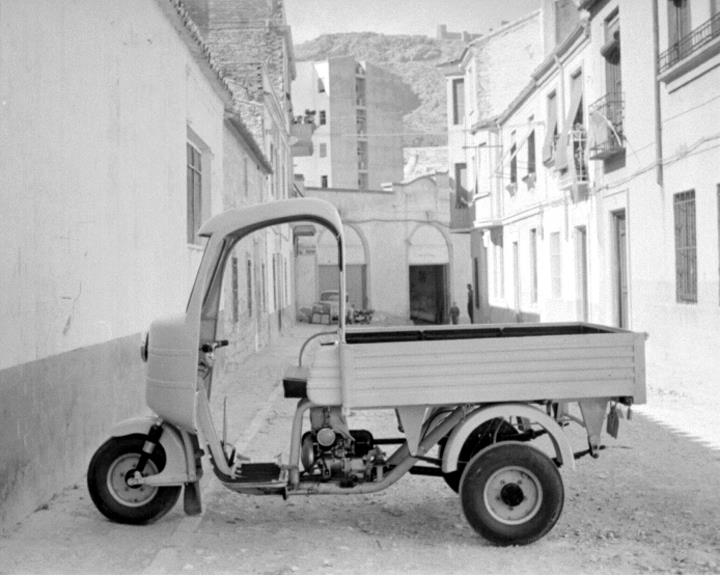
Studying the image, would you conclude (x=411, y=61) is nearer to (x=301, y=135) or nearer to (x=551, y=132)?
(x=301, y=135)

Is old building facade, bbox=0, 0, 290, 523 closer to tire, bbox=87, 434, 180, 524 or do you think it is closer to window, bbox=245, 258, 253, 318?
tire, bbox=87, 434, 180, 524

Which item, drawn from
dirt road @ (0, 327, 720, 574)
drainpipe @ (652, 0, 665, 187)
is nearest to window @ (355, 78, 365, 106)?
drainpipe @ (652, 0, 665, 187)

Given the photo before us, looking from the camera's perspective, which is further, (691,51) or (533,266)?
(533,266)

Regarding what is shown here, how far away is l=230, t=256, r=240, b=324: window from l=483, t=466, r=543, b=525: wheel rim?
38.9 feet

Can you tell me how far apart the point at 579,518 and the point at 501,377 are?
1278mm

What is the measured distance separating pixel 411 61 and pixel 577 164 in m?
58.2

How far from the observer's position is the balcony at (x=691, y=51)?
1097 centimetres

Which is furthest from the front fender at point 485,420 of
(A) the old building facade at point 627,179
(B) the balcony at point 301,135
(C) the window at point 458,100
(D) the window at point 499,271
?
(B) the balcony at point 301,135

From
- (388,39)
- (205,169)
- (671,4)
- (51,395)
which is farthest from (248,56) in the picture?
(388,39)

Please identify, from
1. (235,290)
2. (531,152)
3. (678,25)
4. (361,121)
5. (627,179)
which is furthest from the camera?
(361,121)

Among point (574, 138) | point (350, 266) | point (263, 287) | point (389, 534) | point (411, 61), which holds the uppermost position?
point (411, 61)

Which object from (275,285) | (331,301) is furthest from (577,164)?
(331,301)

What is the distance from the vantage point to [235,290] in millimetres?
17375

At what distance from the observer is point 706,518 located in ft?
19.6
